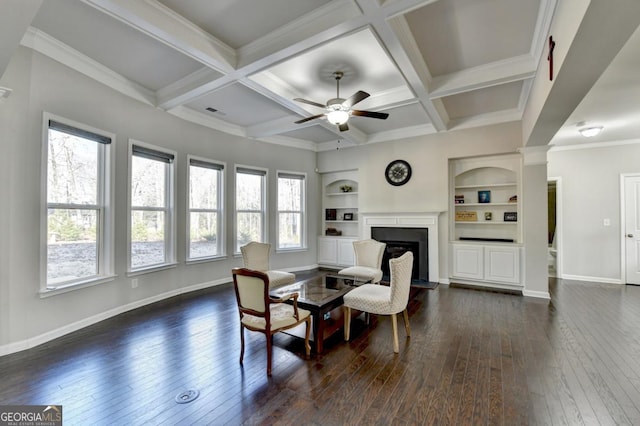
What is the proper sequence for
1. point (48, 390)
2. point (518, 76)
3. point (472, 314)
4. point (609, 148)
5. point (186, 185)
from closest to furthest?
point (48, 390), point (518, 76), point (472, 314), point (186, 185), point (609, 148)

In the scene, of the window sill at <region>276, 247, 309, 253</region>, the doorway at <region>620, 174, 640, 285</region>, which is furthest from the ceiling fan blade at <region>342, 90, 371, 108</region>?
the doorway at <region>620, 174, 640, 285</region>

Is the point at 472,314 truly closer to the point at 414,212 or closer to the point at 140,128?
the point at 414,212

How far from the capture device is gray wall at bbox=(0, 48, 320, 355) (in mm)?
2670

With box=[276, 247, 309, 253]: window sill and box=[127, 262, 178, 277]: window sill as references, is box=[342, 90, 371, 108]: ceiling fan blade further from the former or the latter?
box=[276, 247, 309, 253]: window sill

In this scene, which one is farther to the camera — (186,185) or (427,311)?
(186,185)

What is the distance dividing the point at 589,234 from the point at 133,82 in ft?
28.0

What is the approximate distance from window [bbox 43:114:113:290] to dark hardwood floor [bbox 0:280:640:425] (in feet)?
2.38

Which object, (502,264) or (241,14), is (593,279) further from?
(241,14)

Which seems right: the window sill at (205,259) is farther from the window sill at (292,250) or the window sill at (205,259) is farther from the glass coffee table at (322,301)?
the glass coffee table at (322,301)

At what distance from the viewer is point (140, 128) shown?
405 cm

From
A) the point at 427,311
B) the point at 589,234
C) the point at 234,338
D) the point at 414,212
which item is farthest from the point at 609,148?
the point at 234,338

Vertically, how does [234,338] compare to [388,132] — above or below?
below

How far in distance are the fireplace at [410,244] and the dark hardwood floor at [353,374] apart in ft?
6.29

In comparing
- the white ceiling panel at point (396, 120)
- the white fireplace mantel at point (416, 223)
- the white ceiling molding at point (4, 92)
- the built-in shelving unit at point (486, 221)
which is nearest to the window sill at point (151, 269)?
the white ceiling molding at point (4, 92)
